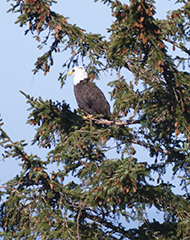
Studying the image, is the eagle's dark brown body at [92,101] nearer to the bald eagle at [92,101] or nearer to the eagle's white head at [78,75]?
the bald eagle at [92,101]

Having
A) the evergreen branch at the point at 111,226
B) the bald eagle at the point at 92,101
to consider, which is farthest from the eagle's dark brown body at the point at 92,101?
the evergreen branch at the point at 111,226

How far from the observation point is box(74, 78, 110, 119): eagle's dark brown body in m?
10.1

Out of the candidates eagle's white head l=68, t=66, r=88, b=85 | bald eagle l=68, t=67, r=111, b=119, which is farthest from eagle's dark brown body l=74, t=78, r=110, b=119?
eagle's white head l=68, t=66, r=88, b=85

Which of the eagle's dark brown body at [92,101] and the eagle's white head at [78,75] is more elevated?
the eagle's white head at [78,75]

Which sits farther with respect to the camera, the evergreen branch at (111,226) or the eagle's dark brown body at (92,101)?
the eagle's dark brown body at (92,101)

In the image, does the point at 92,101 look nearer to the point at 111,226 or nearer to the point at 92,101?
the point at 92,101

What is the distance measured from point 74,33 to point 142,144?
2884 mm

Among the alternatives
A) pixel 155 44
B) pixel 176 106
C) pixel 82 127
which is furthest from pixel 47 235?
pixel 155 44

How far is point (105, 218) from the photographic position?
791 cm

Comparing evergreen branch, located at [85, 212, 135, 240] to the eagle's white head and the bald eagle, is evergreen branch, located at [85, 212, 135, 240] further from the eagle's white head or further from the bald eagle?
the eagle's white head

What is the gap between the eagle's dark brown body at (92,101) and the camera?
10.1m

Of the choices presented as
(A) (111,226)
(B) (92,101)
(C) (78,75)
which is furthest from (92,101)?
(A) (111,226)

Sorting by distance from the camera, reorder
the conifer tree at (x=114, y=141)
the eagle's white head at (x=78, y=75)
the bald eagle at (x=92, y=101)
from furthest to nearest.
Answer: the eagle's white head at (x=78, y=75) < the bald eagle at (x=92, y=101) < the conifer tree at (x=114, y=141)

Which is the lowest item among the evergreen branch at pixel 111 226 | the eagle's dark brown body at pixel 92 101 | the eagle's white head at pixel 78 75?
the evergreen branch at pixel 111 226
